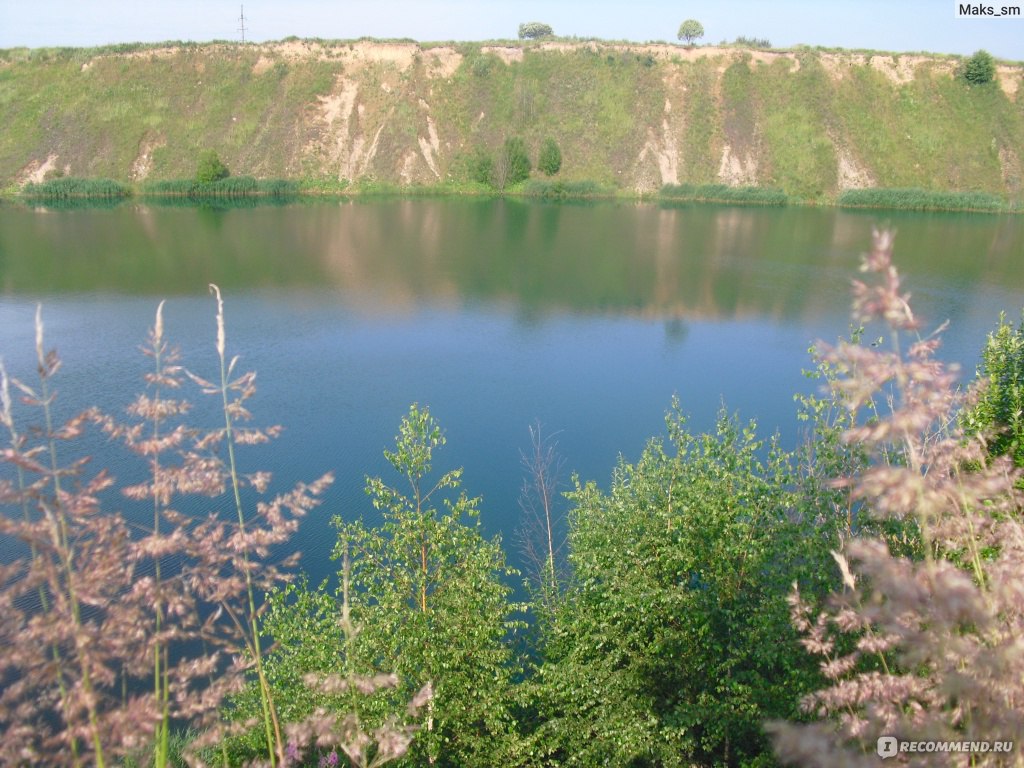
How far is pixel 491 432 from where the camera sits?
17719mm

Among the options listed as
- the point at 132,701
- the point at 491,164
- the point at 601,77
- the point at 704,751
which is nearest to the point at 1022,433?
the point at 704,751

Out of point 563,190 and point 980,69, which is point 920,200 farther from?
point 563,190

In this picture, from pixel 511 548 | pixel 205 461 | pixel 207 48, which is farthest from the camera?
pixel 207 48

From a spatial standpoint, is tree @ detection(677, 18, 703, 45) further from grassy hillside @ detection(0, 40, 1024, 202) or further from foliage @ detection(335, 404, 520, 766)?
foliage @ detection(335, 404, 520, 766)

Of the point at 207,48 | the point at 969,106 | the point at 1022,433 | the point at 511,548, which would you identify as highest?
the point at 207,48

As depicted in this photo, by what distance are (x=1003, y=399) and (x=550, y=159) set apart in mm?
57482

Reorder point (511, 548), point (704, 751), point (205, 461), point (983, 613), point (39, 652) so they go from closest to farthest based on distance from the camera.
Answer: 1. point (983, 613)
2. point (39, 652)
3. point (205, 461)
4. point (704, 751)
5. point (511, 548)

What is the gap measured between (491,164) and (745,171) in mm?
21037

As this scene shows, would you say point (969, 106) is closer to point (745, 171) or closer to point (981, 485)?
point (745, 171)

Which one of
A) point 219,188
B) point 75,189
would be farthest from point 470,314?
point 75,189

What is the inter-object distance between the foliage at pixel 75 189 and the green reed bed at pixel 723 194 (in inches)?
1664

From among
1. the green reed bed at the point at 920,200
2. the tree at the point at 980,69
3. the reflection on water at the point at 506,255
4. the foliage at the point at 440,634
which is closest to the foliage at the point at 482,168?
the reflection on water at the point at 506,255

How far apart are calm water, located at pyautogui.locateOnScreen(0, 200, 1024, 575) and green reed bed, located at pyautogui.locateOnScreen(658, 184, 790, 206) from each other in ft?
31.8

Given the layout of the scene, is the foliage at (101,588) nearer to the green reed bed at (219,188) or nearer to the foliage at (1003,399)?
the foliage at (1003,399)
